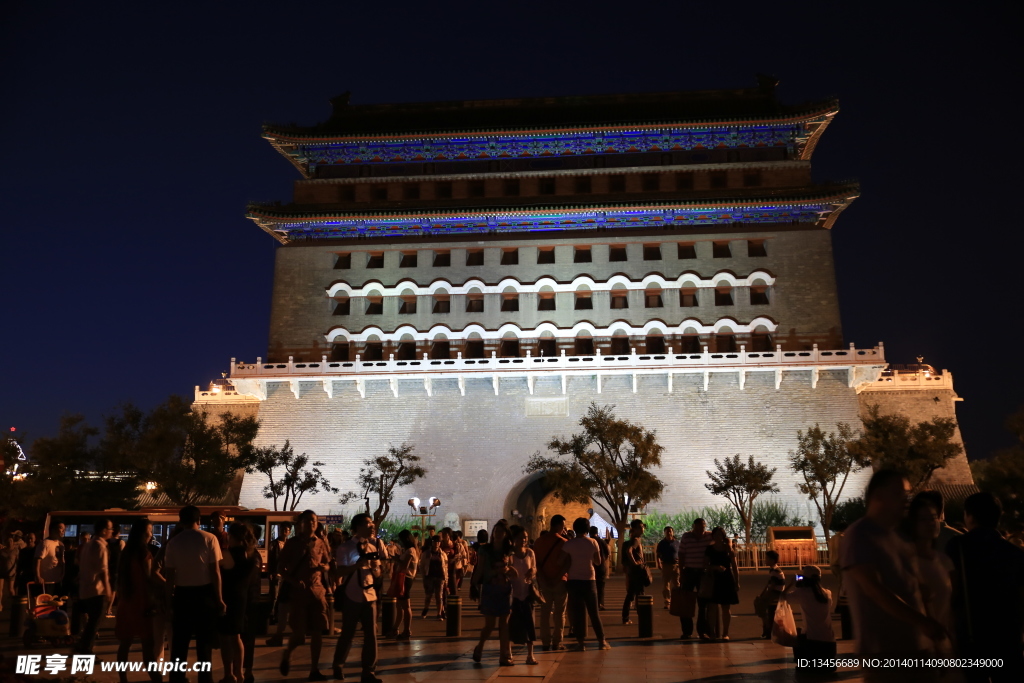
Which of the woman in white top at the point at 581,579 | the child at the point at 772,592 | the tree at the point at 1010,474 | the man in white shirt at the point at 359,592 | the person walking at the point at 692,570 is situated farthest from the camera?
the tree at the point at 1010,474

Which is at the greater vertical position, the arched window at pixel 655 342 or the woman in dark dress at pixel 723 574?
the arched window at pixel 655 342

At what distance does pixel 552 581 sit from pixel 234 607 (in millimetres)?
4078

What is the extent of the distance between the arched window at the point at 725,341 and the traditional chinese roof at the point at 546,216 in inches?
205

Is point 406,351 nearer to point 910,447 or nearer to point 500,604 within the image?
point 910,447

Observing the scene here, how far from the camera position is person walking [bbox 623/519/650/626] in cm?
1398

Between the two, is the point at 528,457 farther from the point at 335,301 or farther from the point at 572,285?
the point at 335,301

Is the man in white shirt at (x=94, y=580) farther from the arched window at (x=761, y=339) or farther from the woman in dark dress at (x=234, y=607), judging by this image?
the arched window at (x=761, y=339)

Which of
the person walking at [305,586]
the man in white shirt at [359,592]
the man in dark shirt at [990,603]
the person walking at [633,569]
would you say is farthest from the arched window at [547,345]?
the man in dark shirt at [990,603]

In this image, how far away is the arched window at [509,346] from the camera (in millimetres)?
39031

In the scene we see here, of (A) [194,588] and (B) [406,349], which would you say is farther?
(B) [406,349]

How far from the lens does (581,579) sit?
10.6 m

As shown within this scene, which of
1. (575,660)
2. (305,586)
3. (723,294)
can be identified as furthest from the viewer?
(723,294)

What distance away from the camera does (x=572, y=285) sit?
1550 inches

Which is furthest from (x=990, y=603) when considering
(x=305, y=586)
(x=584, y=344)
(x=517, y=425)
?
(x=584, y=344)
